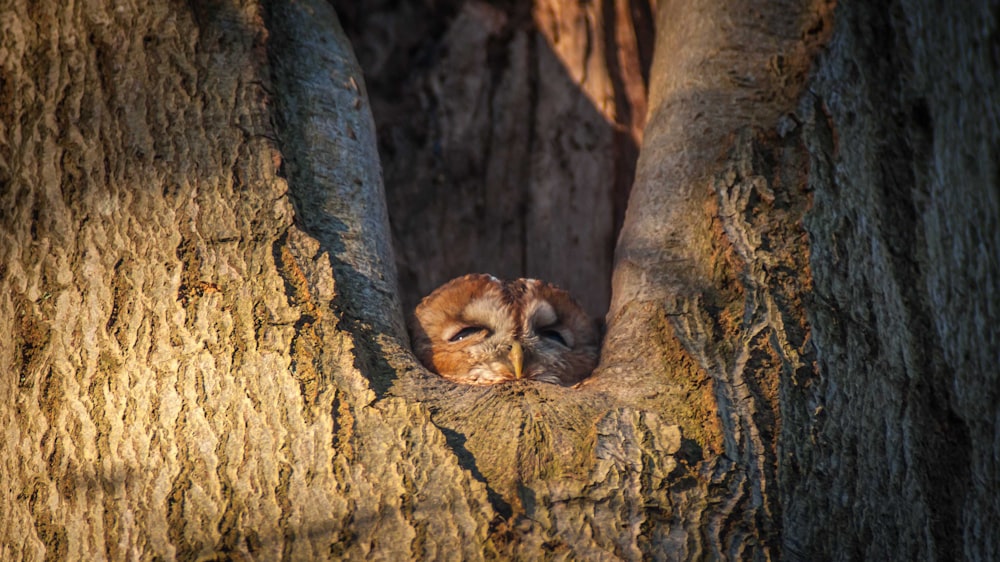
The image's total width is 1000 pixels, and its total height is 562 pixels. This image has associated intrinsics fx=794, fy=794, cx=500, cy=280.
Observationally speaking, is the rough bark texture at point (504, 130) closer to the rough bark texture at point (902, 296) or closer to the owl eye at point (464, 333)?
the owl eye at point (464, 333)

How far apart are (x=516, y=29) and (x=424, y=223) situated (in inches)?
40.0

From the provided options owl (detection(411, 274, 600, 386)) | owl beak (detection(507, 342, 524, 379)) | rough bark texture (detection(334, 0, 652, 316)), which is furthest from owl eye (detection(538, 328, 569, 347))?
rough bark texture (detection(334, 0, 652, 316))

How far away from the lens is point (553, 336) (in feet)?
11.0

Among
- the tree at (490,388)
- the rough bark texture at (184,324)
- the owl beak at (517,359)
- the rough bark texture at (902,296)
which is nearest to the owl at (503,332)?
the owl beak at (517,359)

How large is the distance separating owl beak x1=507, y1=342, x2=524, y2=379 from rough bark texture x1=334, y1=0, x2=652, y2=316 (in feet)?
2.24

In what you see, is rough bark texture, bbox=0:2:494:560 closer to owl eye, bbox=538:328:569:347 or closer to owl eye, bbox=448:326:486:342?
owl eye, bbox=448:326:486:342

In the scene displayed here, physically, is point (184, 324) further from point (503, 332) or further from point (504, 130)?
point (504, 130)

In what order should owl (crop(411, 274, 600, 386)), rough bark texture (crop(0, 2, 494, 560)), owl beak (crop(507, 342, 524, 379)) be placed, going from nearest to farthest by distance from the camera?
rough bark texture (crop(0, 2, 494, 560)) < owl beak (crop(507, 342, 524, 379)) < owl (crop(411, 274, 600, 386))

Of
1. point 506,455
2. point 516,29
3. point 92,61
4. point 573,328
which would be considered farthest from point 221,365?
point 516,29

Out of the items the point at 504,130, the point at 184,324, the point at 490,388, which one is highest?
the point at 504,130

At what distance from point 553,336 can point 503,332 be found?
0.92 feet

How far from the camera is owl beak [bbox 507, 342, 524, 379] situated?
3.02 meters

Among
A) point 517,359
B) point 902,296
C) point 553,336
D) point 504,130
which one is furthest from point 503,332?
point 902,296

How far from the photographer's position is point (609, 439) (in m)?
1.86
